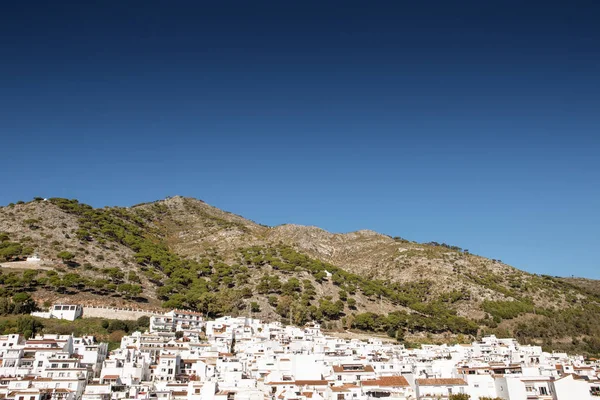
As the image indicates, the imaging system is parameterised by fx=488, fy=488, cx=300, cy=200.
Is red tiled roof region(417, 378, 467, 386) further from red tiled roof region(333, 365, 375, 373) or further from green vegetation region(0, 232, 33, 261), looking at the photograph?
green vegetation region(0, 232, 33, 261)

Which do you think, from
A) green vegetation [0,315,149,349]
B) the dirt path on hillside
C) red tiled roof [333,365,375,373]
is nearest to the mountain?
the dirt path on hillside

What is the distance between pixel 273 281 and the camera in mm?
96125

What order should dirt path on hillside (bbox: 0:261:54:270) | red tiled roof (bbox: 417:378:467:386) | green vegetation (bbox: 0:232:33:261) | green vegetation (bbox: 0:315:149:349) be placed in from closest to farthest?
red tiled roof (bbox: 417:378:467:386) → green vegetation (bbox: 0:315:149:349) → dirt path on hillside (bbox: 0:261:54:270) → green vegetation (bbox: 0:232:33:261)

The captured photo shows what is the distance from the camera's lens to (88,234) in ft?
332

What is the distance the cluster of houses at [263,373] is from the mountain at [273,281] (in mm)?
26057

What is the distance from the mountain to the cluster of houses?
2606cm

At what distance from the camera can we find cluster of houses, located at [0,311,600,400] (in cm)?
3694

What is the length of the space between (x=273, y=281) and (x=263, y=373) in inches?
2012

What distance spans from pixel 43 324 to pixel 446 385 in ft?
155

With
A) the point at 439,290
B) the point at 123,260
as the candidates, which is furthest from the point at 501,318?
the point at 123,260

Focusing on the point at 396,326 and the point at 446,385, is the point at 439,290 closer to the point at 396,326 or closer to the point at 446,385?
the point at 396,326

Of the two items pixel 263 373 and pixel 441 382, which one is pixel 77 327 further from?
pixel 441 382

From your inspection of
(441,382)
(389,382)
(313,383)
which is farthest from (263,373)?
(441,382)

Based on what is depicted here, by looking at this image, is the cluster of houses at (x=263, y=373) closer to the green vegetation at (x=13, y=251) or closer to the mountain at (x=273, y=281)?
the mountain at (x=273, y=281)
